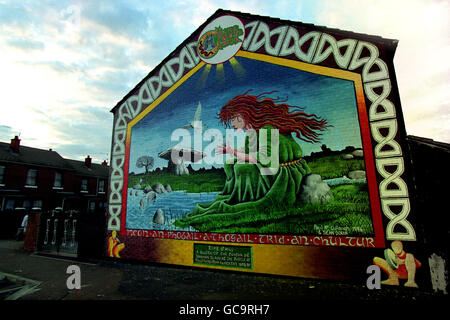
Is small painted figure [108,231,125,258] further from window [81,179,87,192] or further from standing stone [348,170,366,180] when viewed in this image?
window [81,179,87,192]

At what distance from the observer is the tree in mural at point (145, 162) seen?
1074 centimetres

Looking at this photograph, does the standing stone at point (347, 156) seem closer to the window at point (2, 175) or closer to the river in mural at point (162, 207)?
the river in mural at point (162, 207)

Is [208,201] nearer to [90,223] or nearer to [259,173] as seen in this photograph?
[259,173]

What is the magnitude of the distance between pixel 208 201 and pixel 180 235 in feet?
5.81

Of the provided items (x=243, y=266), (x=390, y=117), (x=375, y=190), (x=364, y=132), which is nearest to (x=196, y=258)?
(x=243, y=266)

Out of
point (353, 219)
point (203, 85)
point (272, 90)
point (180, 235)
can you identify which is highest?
point (203, 85)

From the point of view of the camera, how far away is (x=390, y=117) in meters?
6.80

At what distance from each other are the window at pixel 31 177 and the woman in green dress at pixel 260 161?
78.8 ft

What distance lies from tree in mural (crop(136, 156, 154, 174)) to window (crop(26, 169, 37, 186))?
69.2ft

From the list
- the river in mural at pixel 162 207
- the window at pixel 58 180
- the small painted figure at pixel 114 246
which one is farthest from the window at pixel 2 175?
the river in mural at pixel 162 207

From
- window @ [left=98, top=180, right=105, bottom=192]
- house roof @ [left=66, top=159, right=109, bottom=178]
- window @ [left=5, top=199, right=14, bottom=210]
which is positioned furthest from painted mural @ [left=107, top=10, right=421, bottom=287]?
window @ [left=98, top=180, right=105, bottom=192]

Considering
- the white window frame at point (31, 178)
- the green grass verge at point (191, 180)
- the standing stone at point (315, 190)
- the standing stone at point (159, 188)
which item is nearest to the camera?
the standing stone at point (315, 190)

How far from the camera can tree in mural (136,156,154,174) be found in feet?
35.2

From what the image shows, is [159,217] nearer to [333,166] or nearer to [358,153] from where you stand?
Result: [333,166]
